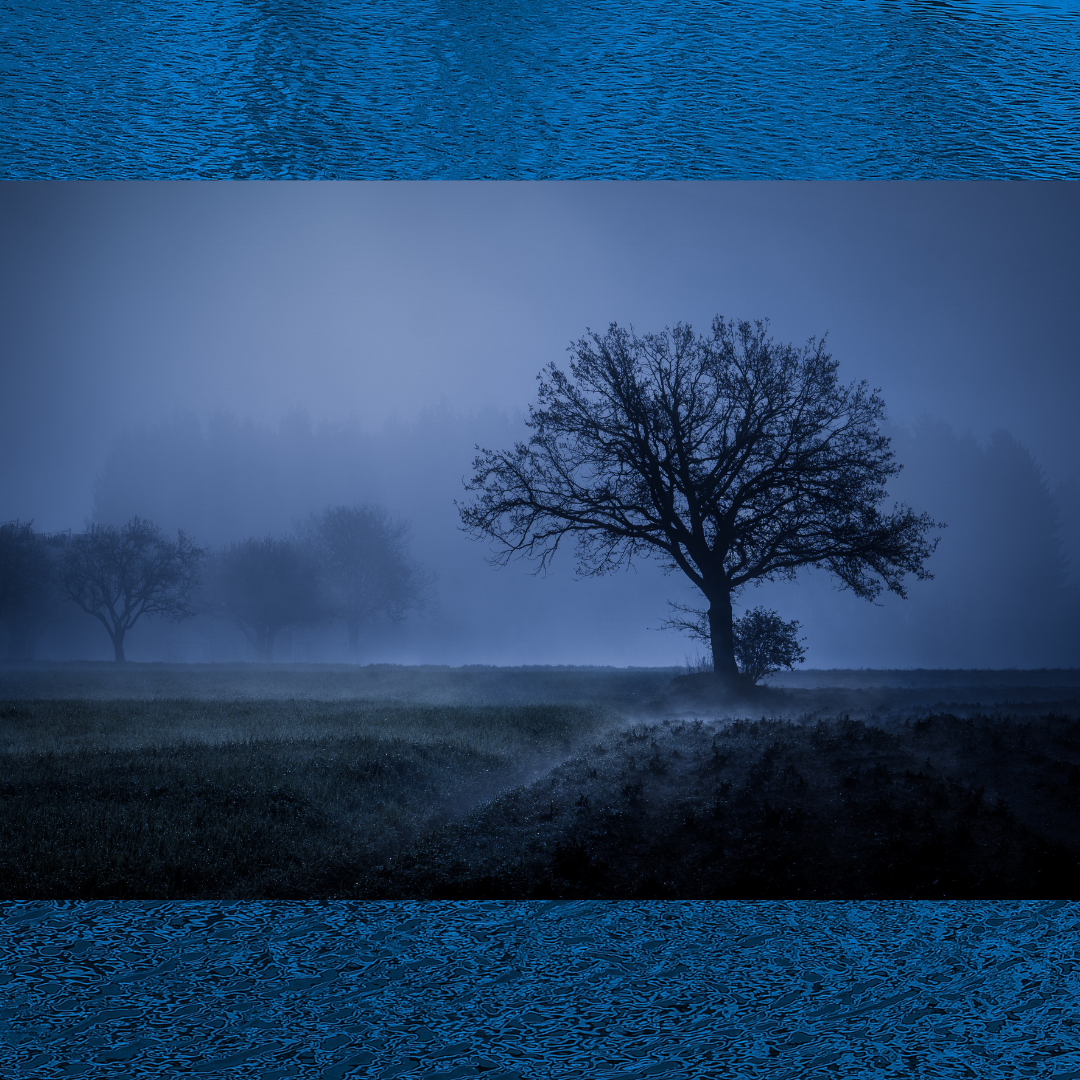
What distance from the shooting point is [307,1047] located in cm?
290

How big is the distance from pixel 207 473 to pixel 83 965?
6.69ft

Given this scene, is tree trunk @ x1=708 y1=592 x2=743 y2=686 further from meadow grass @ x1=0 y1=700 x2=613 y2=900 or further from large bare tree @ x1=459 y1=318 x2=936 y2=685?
meadow grass @ x1=0 y1=700 x2=613 y2=900

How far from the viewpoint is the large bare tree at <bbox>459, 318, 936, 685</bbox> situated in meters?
3.93

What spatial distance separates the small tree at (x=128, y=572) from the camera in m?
4.03

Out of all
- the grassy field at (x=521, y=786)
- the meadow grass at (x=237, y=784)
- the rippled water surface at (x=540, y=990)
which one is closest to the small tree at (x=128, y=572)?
the grassy field at (x=521, y=786)

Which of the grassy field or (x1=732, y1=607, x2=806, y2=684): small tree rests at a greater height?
Answer: (x1=732, y1=607, x2=806, y2=684): small tree

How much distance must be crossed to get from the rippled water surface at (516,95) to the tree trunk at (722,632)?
2168mm

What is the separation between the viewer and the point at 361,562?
407 centimetres

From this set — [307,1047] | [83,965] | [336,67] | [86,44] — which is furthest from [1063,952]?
[86,44]

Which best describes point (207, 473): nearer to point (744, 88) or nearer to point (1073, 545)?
point (744, 88)

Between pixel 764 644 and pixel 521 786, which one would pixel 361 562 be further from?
pixel 764 644

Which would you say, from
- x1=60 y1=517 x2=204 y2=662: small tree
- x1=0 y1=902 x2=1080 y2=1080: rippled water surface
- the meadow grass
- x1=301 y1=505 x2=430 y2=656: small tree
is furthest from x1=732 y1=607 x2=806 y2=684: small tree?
x1=60 y1=517 x2=204 y2=662: small tree

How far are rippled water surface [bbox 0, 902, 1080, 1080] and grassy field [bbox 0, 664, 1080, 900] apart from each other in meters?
0.12

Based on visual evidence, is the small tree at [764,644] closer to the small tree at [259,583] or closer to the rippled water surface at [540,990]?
the rippled water surface at [540,990]
